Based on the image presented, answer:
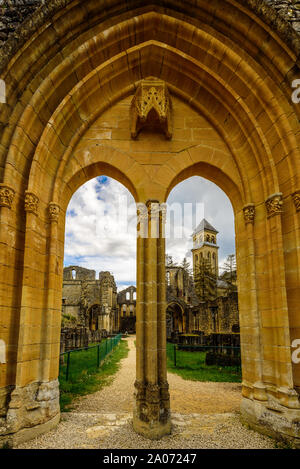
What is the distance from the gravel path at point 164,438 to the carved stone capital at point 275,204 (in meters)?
3.29

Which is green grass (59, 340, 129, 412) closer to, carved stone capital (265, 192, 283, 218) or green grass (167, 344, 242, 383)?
green grass (167, 344, 242, 383)

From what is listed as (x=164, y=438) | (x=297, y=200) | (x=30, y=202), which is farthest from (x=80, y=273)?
(x=297, y=200)

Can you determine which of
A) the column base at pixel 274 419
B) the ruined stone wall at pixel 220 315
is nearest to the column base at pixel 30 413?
the column base at pixel 274 419

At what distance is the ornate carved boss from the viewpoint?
16.6 ft

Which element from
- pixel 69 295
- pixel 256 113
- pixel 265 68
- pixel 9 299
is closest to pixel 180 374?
pixel 9 299

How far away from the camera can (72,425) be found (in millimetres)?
4477

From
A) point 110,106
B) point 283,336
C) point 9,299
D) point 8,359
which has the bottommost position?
point 8,359

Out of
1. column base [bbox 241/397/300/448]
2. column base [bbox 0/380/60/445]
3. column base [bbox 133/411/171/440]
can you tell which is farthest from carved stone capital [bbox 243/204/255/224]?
column base [bbox 0/380/60/445]

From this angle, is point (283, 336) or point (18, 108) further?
point (18, 108)

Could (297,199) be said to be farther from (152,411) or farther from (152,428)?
(152,428)

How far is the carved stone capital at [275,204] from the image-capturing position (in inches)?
184

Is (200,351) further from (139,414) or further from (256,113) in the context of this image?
(256,113)

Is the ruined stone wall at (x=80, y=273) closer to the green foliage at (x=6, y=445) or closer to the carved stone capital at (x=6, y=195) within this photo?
the carved stone capital at (x=6, y=195)

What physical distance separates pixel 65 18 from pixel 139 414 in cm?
634
